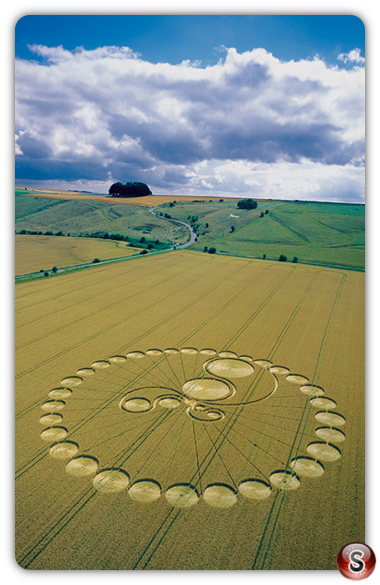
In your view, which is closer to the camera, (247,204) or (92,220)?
(92,220)

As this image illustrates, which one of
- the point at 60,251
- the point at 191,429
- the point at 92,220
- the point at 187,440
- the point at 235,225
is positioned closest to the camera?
the point at 187,440

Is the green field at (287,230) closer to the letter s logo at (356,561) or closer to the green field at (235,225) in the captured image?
the green field at (235,225)

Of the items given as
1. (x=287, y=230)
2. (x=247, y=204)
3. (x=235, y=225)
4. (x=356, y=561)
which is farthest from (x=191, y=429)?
(x=247, y=204)

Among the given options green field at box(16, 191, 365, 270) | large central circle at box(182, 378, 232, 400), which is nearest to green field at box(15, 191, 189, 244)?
green field at box(16, 191, 365, 270)

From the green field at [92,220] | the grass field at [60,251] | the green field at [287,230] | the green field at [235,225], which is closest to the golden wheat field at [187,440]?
the grass field at [60,251]

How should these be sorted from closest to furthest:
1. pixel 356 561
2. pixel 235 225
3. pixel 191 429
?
pixel 356 561 < pixel 191 429 < pixel 235 225

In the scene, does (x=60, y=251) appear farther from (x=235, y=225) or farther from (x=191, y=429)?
(x=191, y=429)
